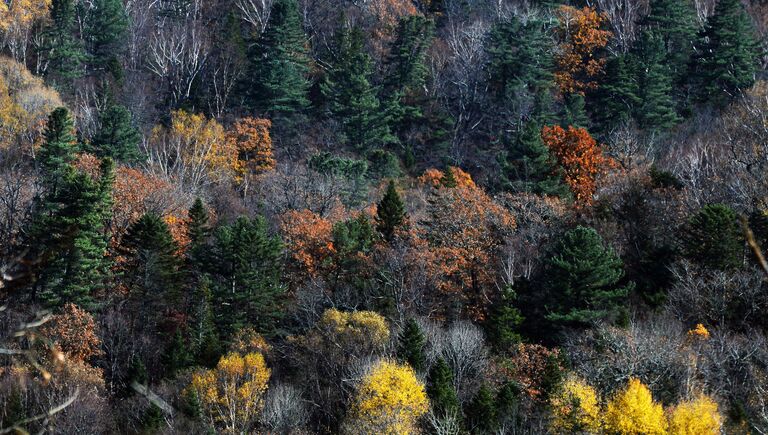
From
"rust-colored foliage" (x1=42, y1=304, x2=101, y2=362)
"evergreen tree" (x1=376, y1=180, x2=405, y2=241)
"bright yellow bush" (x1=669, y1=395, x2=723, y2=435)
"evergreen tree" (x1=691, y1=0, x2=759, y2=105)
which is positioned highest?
"evergreen tree" (x1=691, y1=0, x2=759, y2=105)

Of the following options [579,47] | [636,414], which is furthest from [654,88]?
[636,414]

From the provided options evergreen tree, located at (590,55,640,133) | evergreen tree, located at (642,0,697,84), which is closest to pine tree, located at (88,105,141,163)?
evergreen tree, located at (590,55,640,133)

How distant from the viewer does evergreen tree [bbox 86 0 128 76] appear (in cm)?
8319

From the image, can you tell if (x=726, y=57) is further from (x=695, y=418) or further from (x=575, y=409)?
(x=695, y=418)

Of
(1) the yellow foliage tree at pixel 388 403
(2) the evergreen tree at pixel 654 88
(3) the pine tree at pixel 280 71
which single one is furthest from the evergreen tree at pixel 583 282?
(3) the pine tree at pixel 280 71

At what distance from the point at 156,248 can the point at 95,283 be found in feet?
11.7

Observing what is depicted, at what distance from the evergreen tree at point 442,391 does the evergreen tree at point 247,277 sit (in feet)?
36.9

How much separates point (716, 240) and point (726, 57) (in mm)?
31604

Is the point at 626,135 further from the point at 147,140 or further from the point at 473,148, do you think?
the point at 147,140

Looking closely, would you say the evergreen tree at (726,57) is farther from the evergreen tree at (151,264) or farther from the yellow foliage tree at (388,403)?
the yellow foliage tree at (388,403)

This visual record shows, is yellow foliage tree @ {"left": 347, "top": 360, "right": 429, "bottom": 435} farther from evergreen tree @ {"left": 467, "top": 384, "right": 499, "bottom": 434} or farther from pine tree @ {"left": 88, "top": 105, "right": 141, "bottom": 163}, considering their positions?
pine tree @ {"left": 88, "top": 105, "right": 141, "bottom": 163}

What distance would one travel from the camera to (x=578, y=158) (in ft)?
203

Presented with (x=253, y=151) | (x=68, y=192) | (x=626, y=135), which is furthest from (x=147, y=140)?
(x=626, y=135)

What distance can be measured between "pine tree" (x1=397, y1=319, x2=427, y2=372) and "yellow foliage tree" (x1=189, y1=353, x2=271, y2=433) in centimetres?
572
